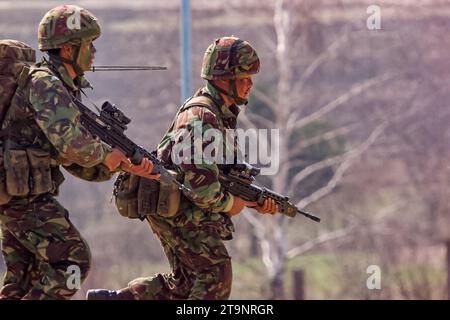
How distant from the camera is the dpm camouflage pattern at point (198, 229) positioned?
834 centimetres

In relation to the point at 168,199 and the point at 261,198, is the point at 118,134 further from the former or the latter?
the point at 261,198

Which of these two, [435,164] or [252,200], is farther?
[435,164]

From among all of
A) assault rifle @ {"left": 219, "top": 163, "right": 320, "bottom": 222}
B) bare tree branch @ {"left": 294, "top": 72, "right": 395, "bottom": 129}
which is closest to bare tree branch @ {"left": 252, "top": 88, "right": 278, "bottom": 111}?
bare tree branch @ {"left": 294, "top": 72, "right": 395, "bottom": 129}

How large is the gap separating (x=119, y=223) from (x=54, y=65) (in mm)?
17404

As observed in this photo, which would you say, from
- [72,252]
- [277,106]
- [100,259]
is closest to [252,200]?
[72,252]

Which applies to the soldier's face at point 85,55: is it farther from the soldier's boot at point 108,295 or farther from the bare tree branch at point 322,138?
the bare tree branch at point 322,138

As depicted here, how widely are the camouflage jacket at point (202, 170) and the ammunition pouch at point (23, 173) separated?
0.90 m

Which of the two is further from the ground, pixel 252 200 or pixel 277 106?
pixel 277 106

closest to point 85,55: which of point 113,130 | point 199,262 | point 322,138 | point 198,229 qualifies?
point 113,130

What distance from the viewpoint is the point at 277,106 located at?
2312 centimetres

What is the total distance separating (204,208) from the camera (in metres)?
8.45

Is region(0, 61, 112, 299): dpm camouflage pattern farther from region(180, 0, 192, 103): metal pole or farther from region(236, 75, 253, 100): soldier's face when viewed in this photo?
region(180, 0, 192, 103): metal pole

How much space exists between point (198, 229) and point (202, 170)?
0.42 meters
